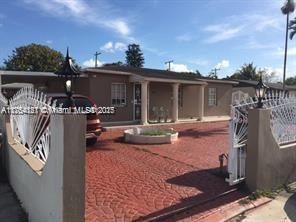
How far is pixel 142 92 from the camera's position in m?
16.9

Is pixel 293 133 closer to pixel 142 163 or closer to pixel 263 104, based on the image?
pixel 263 104

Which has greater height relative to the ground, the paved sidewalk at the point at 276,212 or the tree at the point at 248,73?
the tree at the point at 248,73

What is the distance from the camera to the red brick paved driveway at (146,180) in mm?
4997

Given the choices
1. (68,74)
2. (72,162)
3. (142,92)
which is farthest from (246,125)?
(142,92)

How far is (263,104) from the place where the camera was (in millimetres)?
6688

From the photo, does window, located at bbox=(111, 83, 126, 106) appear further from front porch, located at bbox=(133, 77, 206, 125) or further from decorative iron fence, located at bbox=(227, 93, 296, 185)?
decorative iron fence, located at bbox=(227, 93, 296, 185)

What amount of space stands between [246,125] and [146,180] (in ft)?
8.07

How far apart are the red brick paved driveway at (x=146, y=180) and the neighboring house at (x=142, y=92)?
6.13 metres

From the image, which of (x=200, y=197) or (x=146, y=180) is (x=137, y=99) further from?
(x=200, y=197)

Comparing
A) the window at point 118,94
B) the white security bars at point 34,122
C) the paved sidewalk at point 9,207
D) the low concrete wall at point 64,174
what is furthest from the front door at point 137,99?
the low concrete wall at point 64,174

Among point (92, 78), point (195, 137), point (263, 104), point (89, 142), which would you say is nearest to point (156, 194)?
point (263, 104)

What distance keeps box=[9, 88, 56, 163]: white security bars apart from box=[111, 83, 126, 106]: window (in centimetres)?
953

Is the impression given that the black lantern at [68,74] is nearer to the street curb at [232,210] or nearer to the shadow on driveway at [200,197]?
the shadow on driveway at [200,197]

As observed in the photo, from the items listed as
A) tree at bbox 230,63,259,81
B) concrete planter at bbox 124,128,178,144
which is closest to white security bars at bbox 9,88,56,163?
concrete planter at bbox 124,128,178,144
